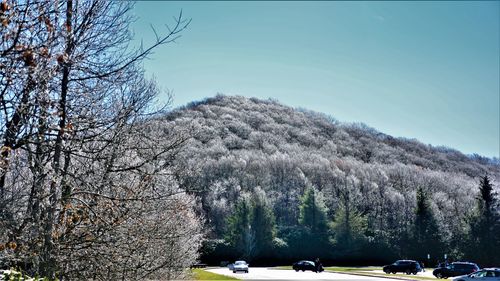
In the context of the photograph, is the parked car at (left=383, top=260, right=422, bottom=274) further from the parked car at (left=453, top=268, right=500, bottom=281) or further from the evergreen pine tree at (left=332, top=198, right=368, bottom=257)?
the evergreen pine tree at (left=332, top=198, right=368, bottom=257)

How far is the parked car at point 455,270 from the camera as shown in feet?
143

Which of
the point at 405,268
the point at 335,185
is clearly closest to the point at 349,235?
the point at 335,185

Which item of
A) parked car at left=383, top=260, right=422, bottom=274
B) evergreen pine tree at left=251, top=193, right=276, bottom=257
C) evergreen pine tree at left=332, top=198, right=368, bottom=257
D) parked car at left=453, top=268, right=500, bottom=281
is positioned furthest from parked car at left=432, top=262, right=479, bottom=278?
evergreen pine tree at left=251, top=193, right=276, bottom=257

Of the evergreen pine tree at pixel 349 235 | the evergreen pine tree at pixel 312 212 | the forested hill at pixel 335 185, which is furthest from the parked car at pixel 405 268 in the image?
the evergreen pine tree at pixel 312 212

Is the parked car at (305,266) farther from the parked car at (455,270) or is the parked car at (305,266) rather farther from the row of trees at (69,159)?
the row of trees at (69,159)

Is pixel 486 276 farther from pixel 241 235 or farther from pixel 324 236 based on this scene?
pixel 324 236

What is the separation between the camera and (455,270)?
1734 inches

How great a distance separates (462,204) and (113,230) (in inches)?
4059

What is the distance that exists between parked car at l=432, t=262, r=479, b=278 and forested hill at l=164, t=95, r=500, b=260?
2209cm

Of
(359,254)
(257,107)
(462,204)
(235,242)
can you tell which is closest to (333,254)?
(359,254)

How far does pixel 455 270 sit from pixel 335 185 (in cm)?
5869

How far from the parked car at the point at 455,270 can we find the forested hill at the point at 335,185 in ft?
72.5

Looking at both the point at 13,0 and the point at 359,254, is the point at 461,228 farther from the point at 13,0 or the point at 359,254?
the point at 13,0

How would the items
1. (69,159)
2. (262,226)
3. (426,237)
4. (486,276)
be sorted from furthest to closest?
(262,226)
(426,237)
(486,276)
(69,159)
